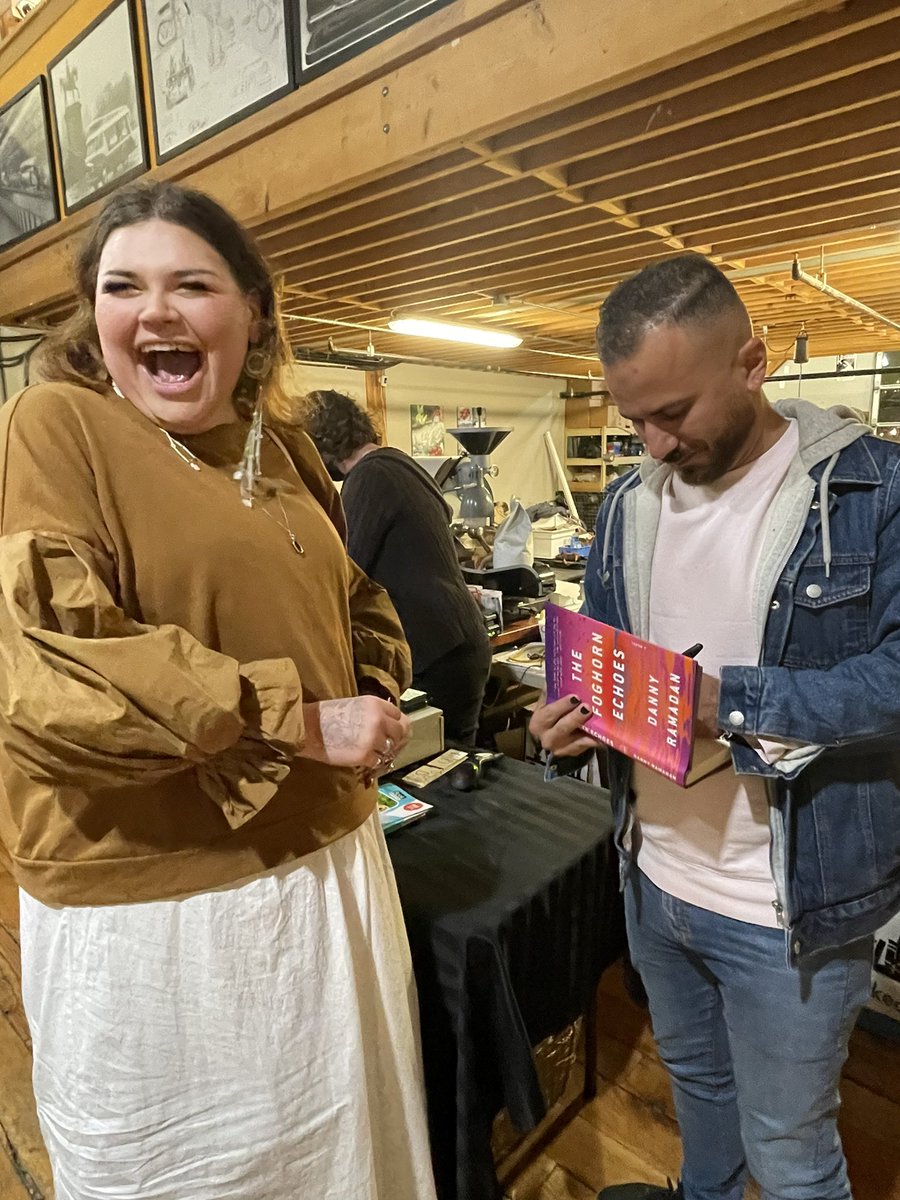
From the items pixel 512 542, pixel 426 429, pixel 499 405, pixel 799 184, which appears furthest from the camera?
pixel 499 405

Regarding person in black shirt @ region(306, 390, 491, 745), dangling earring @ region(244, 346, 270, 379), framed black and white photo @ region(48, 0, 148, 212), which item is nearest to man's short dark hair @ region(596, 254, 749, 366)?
dangling earring @ region(244, 346, 270, 379)

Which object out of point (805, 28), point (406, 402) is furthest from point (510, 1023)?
point (406, 402)

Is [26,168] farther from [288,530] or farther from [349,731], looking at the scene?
[349,731]

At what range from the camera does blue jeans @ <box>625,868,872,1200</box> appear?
1.05 metres

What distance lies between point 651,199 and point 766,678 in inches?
101

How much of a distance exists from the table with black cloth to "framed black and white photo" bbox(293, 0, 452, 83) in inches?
80.0

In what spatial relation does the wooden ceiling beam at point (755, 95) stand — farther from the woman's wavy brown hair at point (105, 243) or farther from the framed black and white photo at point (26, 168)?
the framed black and white photo at point (26, 168)

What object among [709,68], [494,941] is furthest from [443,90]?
[494,941]

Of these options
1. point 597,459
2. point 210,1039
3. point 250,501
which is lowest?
point 210,1039

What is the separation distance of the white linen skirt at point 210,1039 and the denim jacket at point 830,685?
1.99ft

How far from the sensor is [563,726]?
3.83 feet

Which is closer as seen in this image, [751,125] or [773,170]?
[751,125]

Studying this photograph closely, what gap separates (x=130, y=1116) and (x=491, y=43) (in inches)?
89.4

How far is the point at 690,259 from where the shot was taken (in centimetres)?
99
